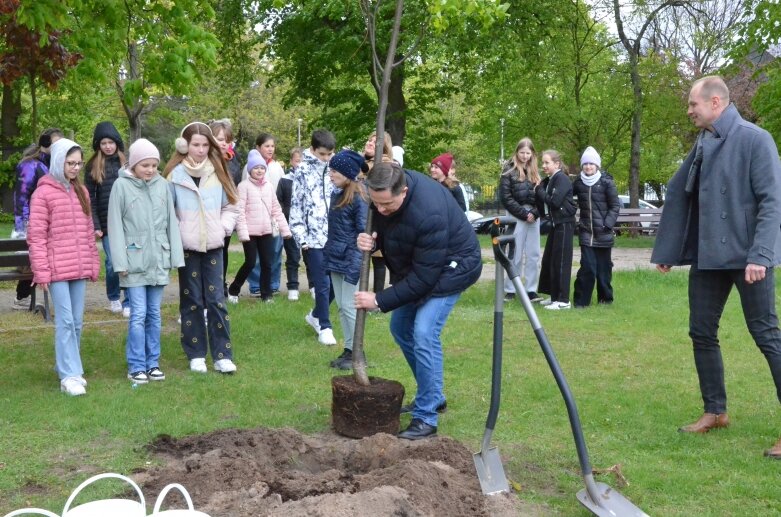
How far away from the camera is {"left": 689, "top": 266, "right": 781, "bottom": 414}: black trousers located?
567 cm

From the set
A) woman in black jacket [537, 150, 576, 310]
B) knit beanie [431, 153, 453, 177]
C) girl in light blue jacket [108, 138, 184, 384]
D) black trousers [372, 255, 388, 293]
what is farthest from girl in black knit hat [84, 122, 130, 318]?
woman in black jacket [537, 150, 576, 310]

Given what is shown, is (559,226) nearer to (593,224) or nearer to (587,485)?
(593,224)

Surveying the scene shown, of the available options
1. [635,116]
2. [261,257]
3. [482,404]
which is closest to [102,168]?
[261,257]

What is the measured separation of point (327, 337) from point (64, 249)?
9.44 feet

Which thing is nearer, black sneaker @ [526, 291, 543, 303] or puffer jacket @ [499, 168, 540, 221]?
puffer jacket @ [499, 168, 540, 221]

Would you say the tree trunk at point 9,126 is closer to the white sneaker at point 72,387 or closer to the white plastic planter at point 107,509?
the white sneaker at point 72,387

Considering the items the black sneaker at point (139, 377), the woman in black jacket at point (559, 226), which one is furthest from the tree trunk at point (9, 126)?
the black sneaker at point (139, 377)

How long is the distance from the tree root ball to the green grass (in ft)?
1.09

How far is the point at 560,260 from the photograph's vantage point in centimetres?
1169

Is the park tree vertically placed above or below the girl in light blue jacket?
above

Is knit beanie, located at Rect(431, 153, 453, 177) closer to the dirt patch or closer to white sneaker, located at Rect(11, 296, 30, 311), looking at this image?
the dirt patch

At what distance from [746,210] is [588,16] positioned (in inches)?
1011

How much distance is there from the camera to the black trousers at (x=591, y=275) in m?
11.8

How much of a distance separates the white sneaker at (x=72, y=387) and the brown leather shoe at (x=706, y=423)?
449cm
